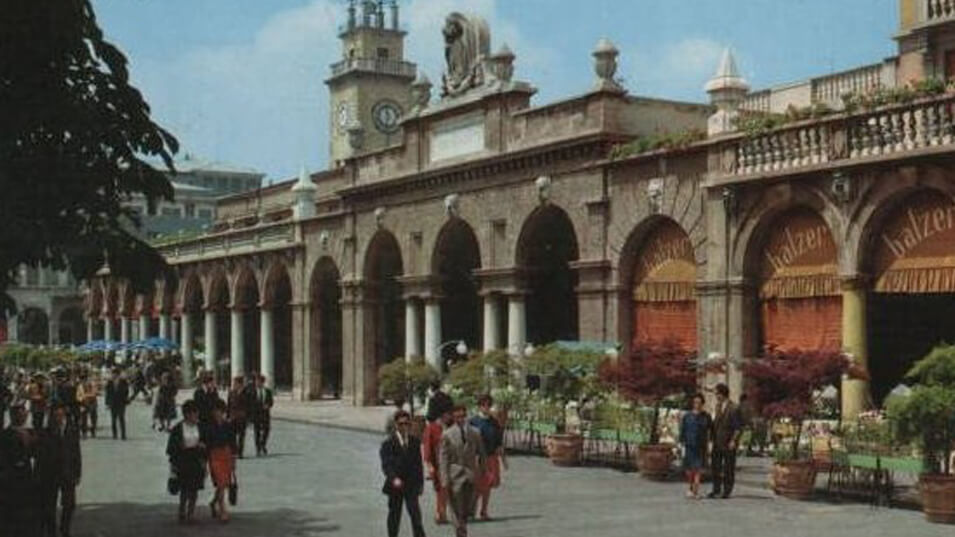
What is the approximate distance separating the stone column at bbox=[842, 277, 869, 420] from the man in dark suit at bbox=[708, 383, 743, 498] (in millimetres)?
5887

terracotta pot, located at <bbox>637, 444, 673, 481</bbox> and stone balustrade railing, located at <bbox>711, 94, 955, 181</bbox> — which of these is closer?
terracotta pot, located at <bbox>637, 444, 673, 481</bbox>

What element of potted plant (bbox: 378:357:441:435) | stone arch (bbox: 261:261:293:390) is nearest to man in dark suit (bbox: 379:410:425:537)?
potted plant (bbox: 378:357:441:435)

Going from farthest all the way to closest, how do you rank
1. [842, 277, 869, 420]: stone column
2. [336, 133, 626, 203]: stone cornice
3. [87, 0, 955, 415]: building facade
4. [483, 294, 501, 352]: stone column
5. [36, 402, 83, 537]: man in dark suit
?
[483, 294, 501, 352]: stone column
[336, 133, 626, 203]: stone cornice
[842, 277, 869, 420]: stone column
[87, 0, 955, 415]: building facade
[36, 402, 83, 537]: man in dark suit

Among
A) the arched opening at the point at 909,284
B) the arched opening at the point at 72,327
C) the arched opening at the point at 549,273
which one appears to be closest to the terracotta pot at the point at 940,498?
the arched opening at the point at 909,284

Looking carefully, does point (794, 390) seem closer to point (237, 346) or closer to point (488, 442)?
point (488, 442)

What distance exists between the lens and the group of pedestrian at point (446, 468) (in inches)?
547

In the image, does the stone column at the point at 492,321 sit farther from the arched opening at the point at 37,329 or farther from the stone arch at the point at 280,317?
the arched opening at the point at 37,329

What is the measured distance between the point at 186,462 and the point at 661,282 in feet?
51.1

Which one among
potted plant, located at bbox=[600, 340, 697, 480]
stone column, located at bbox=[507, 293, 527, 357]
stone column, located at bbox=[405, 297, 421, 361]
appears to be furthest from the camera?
stone column, located at bbox=[405, 297, 421, 361]

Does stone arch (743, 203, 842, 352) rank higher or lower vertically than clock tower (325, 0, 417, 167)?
lower

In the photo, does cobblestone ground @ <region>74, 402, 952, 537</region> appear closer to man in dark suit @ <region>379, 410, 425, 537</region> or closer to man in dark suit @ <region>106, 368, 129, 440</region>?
man in dark suit @ <region>379, 410, 425, 537</region>

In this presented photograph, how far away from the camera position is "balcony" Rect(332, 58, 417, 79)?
92.2 meters

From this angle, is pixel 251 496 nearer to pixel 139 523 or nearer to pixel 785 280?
pixel 139 523

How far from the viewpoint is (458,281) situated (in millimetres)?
40719
